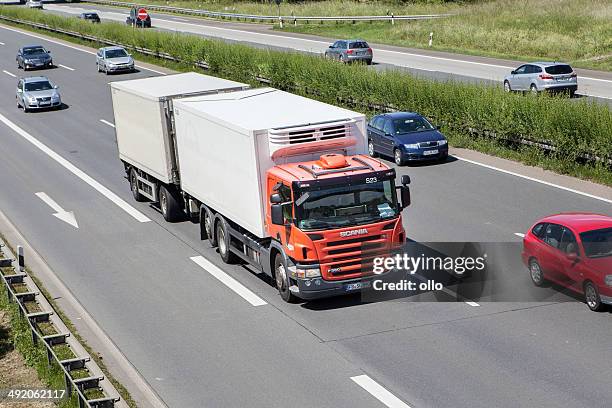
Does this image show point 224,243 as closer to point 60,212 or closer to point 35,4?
point 60,212

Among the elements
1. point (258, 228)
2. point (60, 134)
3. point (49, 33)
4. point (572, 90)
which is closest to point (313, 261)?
point (258, 228)

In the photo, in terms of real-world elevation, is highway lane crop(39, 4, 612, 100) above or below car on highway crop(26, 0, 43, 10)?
below

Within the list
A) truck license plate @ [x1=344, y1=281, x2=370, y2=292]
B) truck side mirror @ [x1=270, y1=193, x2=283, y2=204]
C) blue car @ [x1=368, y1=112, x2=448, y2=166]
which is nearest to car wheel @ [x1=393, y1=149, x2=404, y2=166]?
blue car @ [x1=368, y1=112, x2=448, y2=166]

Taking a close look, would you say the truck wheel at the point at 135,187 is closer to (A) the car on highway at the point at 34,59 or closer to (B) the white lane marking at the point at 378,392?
(B) the white lane marking at the point at 378,392

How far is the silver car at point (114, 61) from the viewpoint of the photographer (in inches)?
2263

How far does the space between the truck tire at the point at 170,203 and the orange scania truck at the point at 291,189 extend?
6.53 ft

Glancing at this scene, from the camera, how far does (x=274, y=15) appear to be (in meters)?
89.4

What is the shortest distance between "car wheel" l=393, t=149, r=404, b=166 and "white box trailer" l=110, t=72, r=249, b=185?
26.2ft

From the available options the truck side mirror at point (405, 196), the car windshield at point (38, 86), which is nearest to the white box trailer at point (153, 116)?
the truck side mirror at point (405, 196)

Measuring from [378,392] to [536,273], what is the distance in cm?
596

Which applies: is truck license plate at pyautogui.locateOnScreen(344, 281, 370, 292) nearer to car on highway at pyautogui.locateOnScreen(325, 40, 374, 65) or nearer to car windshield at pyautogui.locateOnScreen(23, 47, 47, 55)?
car on highway at pyautogui.locateOnScreen(325, 40, 374, 65)

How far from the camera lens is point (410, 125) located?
1278 inches

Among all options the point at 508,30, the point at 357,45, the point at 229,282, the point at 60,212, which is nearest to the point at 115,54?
the point at 357,45

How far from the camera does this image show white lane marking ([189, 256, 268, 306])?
1905 cm
